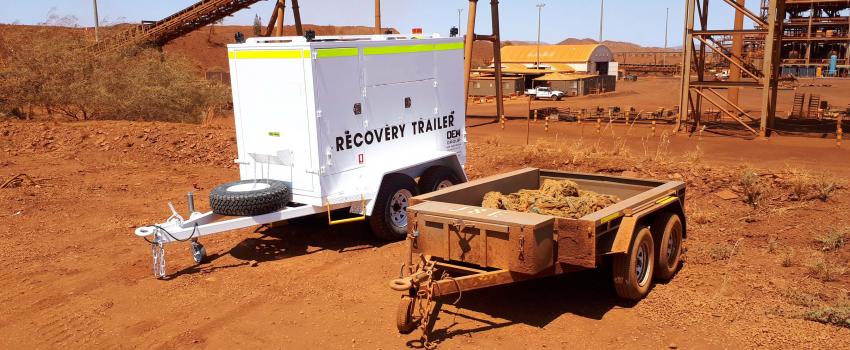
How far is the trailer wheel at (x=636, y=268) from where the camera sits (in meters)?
7.04

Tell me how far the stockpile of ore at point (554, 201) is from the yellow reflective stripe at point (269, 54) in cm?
304

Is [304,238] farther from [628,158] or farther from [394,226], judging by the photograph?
[628,158]

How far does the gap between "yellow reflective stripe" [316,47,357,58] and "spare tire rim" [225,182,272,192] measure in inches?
74.3

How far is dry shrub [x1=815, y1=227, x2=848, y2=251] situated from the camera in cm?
915

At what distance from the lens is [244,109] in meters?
9.66

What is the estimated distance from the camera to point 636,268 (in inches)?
289

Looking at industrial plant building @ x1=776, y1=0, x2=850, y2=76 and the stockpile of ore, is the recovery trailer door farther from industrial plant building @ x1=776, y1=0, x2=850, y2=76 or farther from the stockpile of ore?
industrial plant building @ x1=776, y1=0, x2=850, y2=76

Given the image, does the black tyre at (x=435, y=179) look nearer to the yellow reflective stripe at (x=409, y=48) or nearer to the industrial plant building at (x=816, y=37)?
the yellow reflective stripe at (x=409, y=48)

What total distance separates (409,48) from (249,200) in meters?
3.45

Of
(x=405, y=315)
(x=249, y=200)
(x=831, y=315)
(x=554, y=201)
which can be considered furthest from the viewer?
(x=249, y=200)

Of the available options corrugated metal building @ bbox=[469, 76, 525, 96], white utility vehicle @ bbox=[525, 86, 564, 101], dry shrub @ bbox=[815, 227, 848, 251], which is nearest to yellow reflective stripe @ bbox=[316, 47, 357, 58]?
dry shrub @ bbox=[815, 227, 848, 251]

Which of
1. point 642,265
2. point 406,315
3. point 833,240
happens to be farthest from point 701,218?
point 406,315

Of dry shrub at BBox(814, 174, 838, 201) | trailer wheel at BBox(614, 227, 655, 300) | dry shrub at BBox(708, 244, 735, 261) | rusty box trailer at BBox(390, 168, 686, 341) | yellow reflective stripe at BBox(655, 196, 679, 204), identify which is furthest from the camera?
dry shrub at BBox(814, 174, 838, 201)

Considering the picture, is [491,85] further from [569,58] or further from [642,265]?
A: [642,265]
